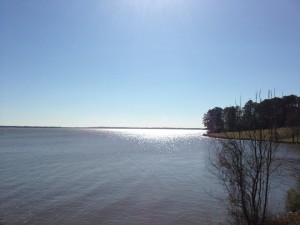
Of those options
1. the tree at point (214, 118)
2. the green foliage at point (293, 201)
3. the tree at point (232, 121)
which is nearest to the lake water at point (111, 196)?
the green foliage at point (293, 201)

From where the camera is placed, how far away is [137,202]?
26.8 meters

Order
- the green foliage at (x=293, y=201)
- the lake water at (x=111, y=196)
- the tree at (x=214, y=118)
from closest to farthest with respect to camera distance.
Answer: the green foliage at (x=293, y=201), the lake water at (x=111, y=196), the tree at (x=214, y=118)

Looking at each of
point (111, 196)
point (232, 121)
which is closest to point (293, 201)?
point (232, 121)

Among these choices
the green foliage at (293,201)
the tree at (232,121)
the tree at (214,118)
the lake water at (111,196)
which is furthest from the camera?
the tree at (214,118)

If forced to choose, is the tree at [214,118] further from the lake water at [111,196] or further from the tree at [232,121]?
the tree at [232,121]

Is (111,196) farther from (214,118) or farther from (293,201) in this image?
(214,118)

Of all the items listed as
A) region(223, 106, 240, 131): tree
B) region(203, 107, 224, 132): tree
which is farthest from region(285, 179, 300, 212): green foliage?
region(203, 107, 224, 132): tree

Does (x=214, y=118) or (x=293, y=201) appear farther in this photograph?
(x=214, y=118)

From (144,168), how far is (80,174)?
10.2 metres

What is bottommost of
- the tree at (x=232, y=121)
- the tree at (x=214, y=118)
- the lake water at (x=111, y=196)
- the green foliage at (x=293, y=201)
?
the lake water at (x=111, y=196)

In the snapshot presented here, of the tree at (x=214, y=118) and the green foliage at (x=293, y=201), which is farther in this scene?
the tree at (x=214, y=118)

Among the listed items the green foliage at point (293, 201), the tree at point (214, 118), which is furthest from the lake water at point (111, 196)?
the tree at point (214, 118)

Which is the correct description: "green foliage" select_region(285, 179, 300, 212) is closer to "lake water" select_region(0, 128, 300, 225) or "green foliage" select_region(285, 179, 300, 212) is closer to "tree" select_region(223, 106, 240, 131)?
"lake water" select_region(0, 128, 300, 225)

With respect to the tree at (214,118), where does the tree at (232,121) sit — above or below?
below
